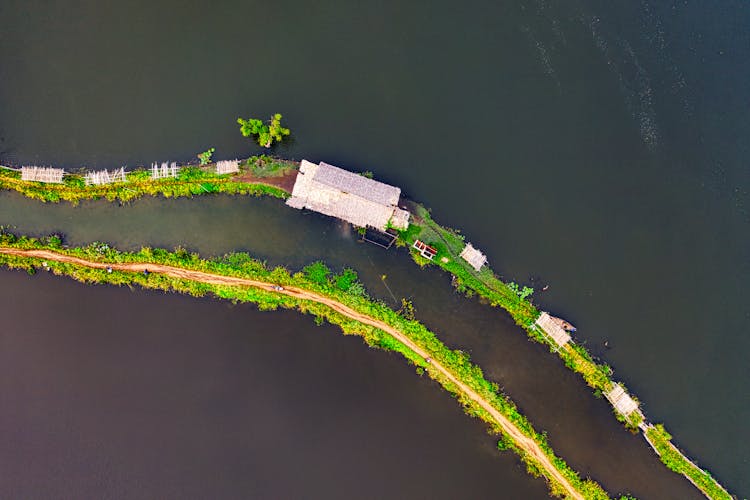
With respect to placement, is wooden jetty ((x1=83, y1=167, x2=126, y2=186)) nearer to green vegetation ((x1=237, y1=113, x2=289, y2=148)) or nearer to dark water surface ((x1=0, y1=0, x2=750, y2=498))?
dark water surface ((x1=0, y1=0, x2=750, y2=498))

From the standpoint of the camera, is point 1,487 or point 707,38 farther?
point 707,38

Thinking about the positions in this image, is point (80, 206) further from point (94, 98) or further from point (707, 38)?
point (707, 38)

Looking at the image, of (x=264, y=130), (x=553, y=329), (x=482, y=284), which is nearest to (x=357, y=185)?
(x=264, y=130)

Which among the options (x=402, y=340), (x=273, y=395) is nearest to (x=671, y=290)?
(x=402, y=340)

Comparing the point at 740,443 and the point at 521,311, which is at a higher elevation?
the point at 521,311

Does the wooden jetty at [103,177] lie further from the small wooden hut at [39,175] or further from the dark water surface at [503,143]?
the small wooden hut at [39,175]

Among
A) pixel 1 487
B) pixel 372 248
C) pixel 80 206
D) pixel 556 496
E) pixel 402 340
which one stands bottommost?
pixel 556 496
